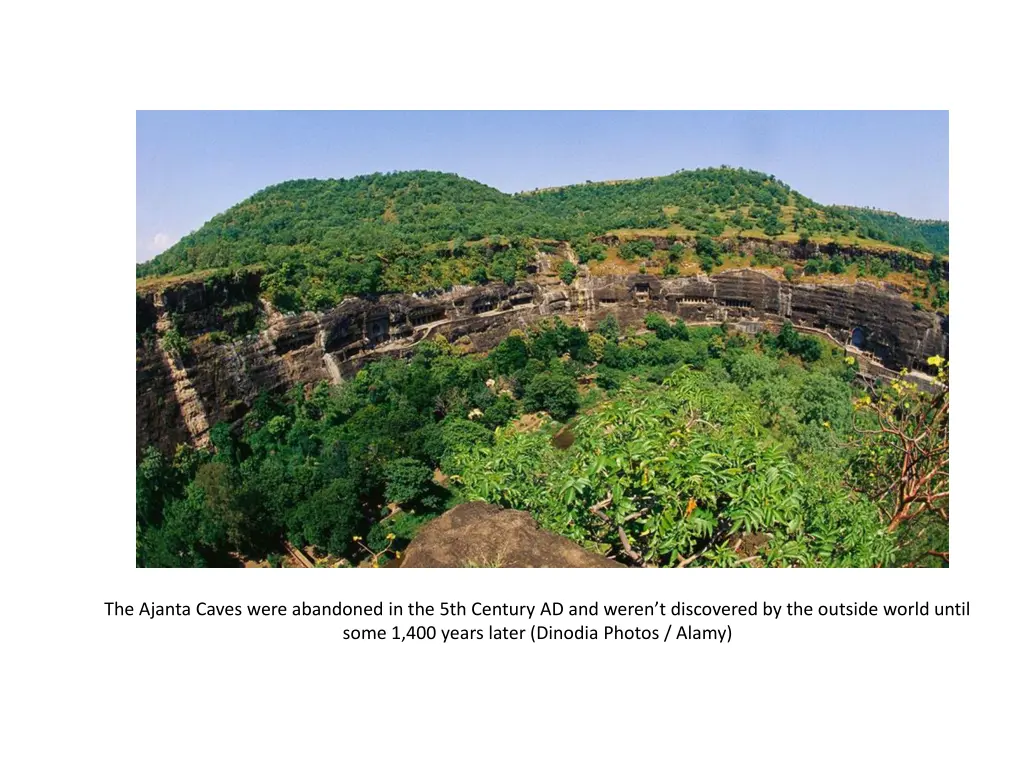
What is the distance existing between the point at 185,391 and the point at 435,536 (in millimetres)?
12365

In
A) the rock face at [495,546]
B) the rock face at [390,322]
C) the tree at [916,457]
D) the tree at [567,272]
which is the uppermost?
the tree at [567,272]

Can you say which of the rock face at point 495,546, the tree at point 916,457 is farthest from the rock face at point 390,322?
the tree at point 916,457

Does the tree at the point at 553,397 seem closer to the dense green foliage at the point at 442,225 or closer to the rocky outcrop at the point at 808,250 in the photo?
the dense green foliage at the point at 442,225

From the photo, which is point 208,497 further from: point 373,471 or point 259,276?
point 259,276

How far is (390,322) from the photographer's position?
68.4 feet

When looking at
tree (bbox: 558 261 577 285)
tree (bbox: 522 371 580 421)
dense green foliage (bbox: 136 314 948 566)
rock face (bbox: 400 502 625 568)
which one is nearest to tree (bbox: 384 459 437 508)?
dense green foliage (bbox: 136 314 948 566)

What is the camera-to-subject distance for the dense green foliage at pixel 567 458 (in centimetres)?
457

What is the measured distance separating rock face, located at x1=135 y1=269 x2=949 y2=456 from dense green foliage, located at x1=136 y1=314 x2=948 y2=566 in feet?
2.36

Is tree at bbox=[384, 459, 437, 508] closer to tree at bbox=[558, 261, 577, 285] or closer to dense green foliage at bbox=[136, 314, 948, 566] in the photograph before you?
dense green foliage at bbox=[136, 314, 948, 566]

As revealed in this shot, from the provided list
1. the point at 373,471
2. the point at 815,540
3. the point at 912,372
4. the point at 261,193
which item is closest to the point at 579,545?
the point at 815,540

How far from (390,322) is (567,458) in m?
15.9

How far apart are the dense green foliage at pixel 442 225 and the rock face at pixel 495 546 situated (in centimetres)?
1462

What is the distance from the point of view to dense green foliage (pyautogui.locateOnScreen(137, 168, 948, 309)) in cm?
1969

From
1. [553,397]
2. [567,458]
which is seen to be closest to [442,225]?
[553,397]
